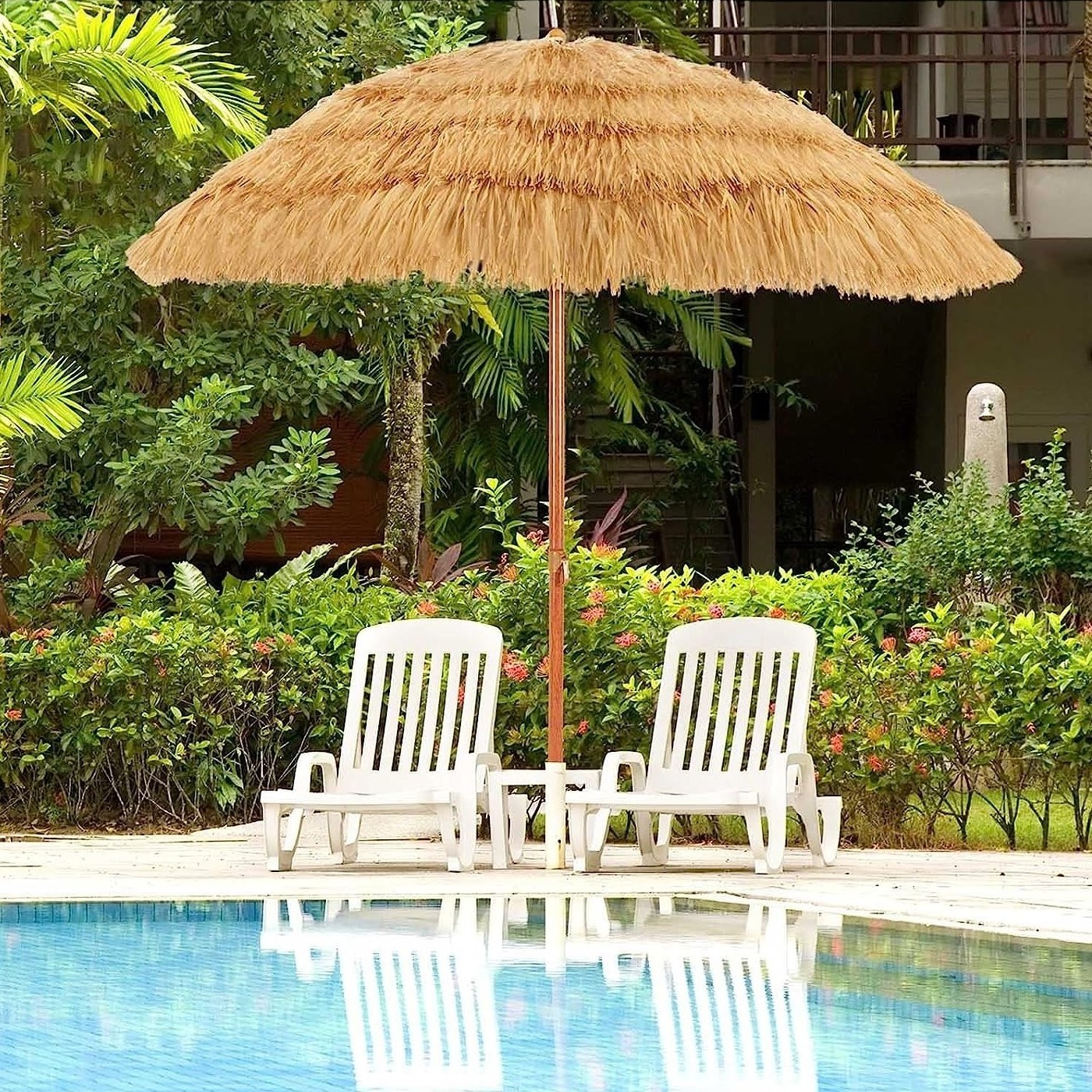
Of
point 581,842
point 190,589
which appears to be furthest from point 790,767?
point 190,589

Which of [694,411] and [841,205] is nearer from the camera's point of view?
[841,205]

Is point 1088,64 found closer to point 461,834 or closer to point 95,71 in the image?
point 95,71

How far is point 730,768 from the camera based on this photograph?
793cm

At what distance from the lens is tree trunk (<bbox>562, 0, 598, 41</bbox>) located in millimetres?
14320

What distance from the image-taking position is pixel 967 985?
15.8 feet

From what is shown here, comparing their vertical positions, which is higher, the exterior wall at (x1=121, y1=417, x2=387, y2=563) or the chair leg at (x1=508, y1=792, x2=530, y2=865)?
the exterior wall at (x1=121, y1=417, x2=387, y2=563)

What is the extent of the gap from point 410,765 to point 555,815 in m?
0.76

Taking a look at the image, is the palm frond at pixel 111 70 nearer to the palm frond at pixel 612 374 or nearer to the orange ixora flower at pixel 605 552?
the orange ixora flower at pixel 605 552

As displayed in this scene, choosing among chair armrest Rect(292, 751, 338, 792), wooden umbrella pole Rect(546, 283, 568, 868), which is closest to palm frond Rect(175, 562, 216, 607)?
chair armrest Rect(292, 751, 338, 792)

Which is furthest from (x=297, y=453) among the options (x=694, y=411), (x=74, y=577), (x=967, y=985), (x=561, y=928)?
(x=694, y=411)

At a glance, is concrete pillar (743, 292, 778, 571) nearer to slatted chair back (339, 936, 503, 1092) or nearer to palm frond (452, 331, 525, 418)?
palm frond (452, 331, 525, 418)

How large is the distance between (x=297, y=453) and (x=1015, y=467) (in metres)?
9.28

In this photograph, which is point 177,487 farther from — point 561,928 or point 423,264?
point 561,928

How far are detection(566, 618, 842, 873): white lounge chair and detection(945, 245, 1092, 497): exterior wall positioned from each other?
10.2 m
